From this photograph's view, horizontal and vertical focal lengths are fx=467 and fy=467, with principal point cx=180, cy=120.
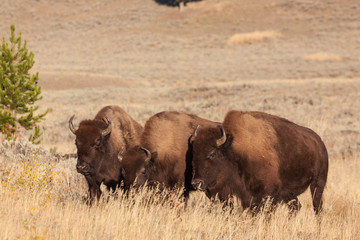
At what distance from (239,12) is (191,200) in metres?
68.1

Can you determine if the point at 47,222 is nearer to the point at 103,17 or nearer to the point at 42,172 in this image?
the point at 42,172

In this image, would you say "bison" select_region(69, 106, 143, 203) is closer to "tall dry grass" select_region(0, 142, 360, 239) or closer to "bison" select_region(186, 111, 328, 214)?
"tall dry grass" select_region(0, 142, 360, 239)

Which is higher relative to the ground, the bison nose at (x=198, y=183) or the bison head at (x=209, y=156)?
the bison head at (x=209, y=156)

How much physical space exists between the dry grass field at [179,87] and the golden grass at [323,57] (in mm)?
118

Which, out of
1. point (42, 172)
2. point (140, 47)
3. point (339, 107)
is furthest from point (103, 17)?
point (42, 172)

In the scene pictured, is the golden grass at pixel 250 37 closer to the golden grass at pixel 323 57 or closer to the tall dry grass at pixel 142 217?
the golden grass at pixel 323 57

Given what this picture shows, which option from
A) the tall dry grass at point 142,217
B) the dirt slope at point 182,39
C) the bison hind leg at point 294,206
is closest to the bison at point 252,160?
the bison hind leg at point 294,206

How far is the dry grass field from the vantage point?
635 centimetres

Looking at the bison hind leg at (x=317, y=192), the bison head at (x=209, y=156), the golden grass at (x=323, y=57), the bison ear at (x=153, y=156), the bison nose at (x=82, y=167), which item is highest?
the bison head at (x=209, y=156)

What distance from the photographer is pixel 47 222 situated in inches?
225

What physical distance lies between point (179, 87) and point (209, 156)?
27.4m

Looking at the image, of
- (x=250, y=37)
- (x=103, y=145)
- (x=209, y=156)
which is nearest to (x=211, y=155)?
(x=209, y=156)

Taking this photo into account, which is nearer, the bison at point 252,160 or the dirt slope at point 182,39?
the bison at point 252,160

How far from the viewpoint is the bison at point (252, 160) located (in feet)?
22.3
